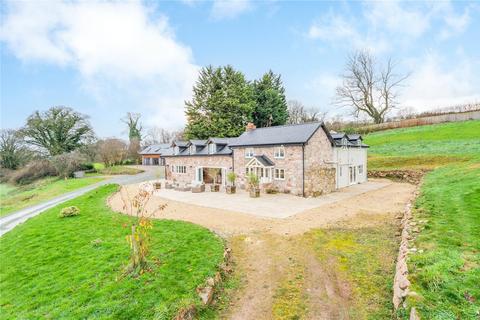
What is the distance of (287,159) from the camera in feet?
64.9

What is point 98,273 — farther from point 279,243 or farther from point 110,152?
point 110,152

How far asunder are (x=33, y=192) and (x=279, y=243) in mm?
33405

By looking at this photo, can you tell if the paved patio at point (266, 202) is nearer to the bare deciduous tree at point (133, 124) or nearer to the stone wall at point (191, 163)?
the stone wall at point (191, 163)

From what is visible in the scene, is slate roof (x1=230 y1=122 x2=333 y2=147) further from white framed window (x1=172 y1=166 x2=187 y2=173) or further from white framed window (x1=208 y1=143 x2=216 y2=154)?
white framed window (x1=172 y1=166 x2=187 y2=173)

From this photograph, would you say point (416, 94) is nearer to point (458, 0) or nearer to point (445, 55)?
point (445, 55)

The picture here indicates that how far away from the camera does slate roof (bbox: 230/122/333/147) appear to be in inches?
768

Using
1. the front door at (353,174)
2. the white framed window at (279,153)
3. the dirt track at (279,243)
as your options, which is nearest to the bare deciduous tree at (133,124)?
the dirt track at (279,243)

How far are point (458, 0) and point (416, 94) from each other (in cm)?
3533

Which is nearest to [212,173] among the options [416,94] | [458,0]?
[458,0]

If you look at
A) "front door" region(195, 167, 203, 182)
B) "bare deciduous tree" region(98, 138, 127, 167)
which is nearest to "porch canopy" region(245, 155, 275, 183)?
"front door" region(195, 167, 203, 182)

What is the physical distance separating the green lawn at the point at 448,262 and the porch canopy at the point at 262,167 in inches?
450

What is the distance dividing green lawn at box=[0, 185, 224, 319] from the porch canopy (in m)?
10.3

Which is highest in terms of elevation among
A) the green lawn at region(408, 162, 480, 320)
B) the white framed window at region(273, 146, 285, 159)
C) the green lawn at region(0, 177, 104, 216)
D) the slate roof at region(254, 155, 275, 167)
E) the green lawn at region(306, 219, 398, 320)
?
the white framed window at region(273, 146, 285, 159)

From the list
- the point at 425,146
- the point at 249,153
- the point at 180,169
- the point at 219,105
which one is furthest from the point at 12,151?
the point at 425,146
